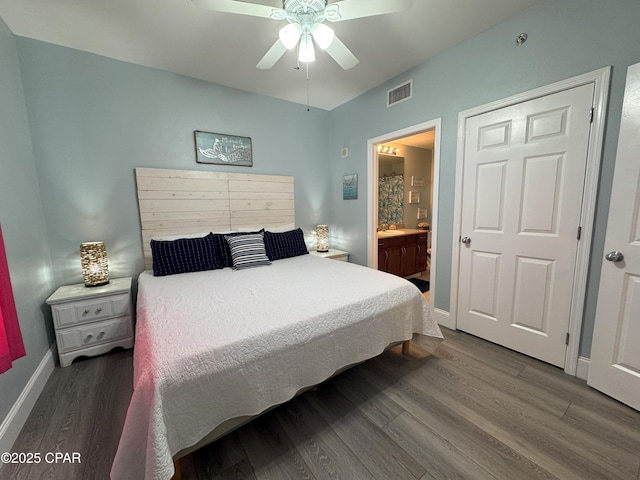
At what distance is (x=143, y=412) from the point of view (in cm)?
95

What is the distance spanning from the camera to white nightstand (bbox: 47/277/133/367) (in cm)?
198

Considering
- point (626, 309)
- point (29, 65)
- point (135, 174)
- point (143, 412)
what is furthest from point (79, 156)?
point (626, 309)

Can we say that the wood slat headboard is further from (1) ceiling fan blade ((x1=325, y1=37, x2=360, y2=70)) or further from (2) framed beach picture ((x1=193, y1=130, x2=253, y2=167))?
(1) ceiling fan blade ((x1=325, y1=37, x2=360, y2=70))

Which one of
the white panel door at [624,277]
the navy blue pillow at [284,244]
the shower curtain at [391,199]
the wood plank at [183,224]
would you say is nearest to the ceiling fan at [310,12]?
the white panel door at [624,277]

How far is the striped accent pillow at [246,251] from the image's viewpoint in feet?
8.23

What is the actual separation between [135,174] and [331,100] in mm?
2473

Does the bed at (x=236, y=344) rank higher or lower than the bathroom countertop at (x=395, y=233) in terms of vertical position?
lower

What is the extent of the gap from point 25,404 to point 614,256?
365 centimetres

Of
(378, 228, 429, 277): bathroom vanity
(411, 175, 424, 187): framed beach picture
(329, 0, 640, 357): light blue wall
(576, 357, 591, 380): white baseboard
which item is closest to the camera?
(329, 0, 640, 357): light blue wall

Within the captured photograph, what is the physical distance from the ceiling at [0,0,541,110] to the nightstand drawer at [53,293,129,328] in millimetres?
2132

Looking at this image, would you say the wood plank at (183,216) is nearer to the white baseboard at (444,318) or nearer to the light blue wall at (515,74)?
the light blue wall at (515,74)

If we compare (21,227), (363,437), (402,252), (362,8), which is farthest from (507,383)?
(21,227)

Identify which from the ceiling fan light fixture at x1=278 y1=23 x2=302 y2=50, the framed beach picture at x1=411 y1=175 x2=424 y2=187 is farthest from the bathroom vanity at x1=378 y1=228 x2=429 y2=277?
the ceiling fan light fixture at x1=278 y1=23 x2=302 y2=50

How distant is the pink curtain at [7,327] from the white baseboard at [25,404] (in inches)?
20.0
